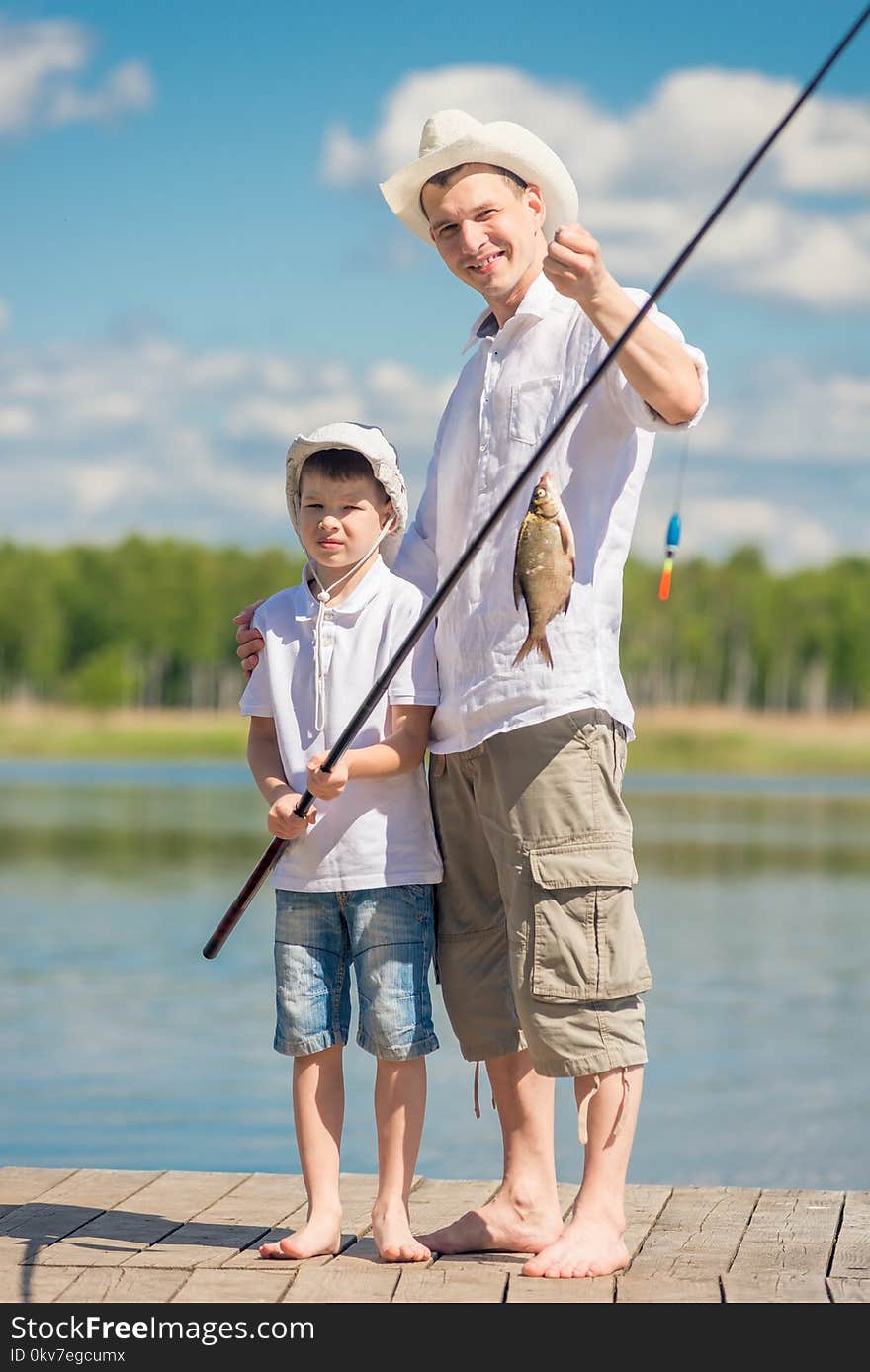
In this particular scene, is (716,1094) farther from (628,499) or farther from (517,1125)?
(628,499)

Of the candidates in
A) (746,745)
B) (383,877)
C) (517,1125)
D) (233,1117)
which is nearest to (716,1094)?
(233,1117)

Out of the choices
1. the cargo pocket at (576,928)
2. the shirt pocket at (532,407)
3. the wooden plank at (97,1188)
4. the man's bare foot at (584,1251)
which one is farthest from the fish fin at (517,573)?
the wooden plank at (97,1188)

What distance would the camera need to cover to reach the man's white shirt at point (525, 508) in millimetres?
2887

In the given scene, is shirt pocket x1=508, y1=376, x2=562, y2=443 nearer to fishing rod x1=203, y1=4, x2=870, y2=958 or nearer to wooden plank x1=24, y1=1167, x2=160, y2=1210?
fishing rod x1=203, y1=4, x2=870, y2=958

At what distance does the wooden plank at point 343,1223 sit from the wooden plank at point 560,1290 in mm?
335

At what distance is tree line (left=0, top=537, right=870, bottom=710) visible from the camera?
62.1m

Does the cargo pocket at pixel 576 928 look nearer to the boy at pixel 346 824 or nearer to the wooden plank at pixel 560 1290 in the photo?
the boy at pixel 346 824

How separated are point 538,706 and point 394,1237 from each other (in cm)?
88

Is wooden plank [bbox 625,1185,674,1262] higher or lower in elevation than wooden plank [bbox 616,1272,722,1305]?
lower

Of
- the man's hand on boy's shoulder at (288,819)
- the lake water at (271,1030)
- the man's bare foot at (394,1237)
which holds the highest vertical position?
the man's hand on boy's shoulder at (288,819)

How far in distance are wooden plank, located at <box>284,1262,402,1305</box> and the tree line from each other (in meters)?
58.0

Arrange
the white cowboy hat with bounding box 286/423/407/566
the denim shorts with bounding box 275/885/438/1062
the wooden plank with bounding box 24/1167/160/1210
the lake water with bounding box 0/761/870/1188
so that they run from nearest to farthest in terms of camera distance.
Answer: the denim shorts with bounding box 275/885/438/1062, the white cowboy hat with bounding box 286/423/407/566, the wooden plank with bounding box 24/1167/160/1210, the lake water with bounding box 0/761/870/1188

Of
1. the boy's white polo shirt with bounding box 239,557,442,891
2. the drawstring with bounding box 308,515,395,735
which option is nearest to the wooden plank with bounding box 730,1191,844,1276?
the boy's white polo shirt with bounding box 239,557,442,891
